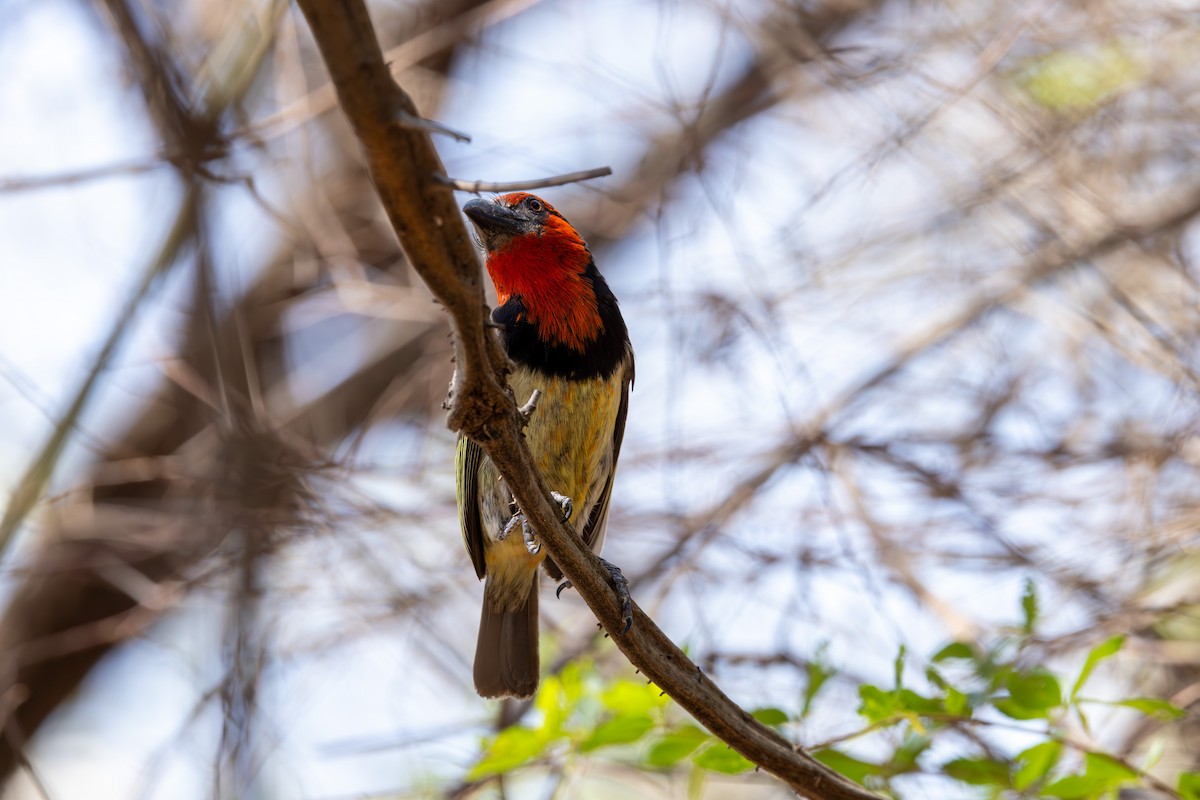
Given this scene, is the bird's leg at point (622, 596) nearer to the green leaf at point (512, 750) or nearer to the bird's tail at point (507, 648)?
the green leaf at point (512, 750)

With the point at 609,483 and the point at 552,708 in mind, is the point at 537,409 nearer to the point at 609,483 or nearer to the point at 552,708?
the point at 609,483

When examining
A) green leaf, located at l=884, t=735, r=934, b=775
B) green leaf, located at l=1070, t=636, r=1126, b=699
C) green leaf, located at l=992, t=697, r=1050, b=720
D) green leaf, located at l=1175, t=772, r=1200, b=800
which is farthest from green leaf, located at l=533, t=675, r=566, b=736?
green leaf, located at l=1175, t=772, r=1200, b=800

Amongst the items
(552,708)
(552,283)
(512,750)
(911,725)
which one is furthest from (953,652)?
(552,283)

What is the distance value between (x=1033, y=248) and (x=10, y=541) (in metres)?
3.98

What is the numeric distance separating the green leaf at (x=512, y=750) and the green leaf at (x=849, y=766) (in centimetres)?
68

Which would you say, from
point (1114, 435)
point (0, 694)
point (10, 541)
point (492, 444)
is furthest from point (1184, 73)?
point (0, 694)

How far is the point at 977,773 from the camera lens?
261cm

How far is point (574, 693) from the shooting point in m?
2.81

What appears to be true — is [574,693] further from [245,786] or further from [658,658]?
[245,786]

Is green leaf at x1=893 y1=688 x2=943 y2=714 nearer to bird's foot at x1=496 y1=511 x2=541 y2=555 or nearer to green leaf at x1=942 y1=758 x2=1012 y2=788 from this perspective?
green leaf at x1=942 y1=758 x2=1012 y2=788

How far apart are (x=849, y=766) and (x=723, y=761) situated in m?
0.30

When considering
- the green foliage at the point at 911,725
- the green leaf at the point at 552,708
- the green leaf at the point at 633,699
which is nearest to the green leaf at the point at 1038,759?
the green foliage at the point at 911,725

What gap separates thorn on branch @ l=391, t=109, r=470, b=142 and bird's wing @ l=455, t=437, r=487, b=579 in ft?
6.71

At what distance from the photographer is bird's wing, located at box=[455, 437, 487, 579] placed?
11.1 ft
